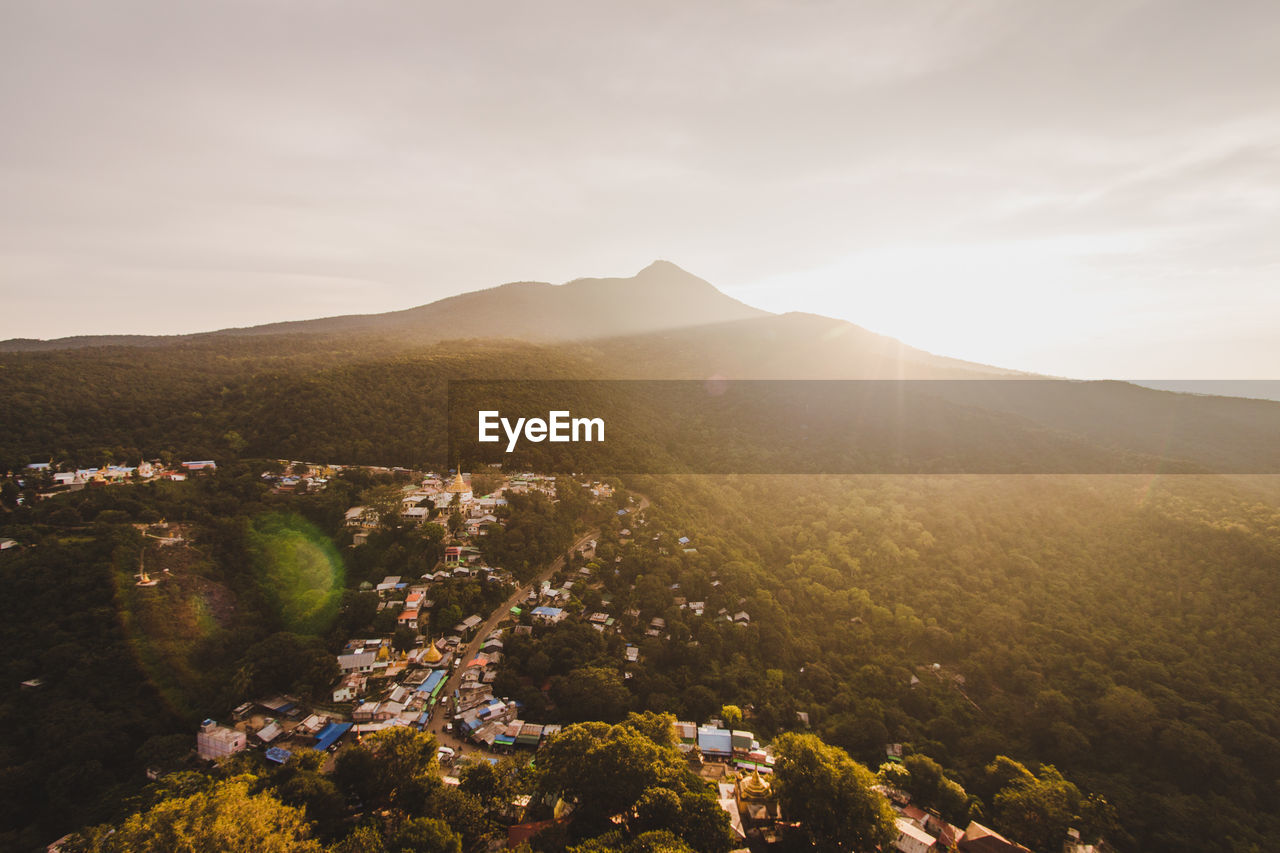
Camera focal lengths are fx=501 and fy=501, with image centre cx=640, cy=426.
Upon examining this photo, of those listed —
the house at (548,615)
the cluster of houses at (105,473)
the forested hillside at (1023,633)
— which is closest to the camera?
the forested hillside at (1023,633)

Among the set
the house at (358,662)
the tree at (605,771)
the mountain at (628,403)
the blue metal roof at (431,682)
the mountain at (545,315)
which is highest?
the mountain at (545,315)

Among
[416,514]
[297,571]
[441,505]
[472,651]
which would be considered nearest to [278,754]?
[472,651]

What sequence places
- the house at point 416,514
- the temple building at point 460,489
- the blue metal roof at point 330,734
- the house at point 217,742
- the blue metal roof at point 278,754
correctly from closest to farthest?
the blue metal roof at point 278,754 → the house at point 217,742 → the blue metal roof at point 330,734 → the house at point 416,514 → the temple building at point 460,489

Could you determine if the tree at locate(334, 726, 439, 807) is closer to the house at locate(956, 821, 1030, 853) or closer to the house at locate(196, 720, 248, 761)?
the house at locate(196, 720, 248, 761)

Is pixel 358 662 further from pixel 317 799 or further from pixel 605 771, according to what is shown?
pixel 605 771

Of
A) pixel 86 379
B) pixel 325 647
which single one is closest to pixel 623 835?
pixel 325 647

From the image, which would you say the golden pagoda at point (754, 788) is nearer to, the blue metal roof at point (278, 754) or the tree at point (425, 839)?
the tree at point (425, 839)

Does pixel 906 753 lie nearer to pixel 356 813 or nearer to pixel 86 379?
pixel 356 813
